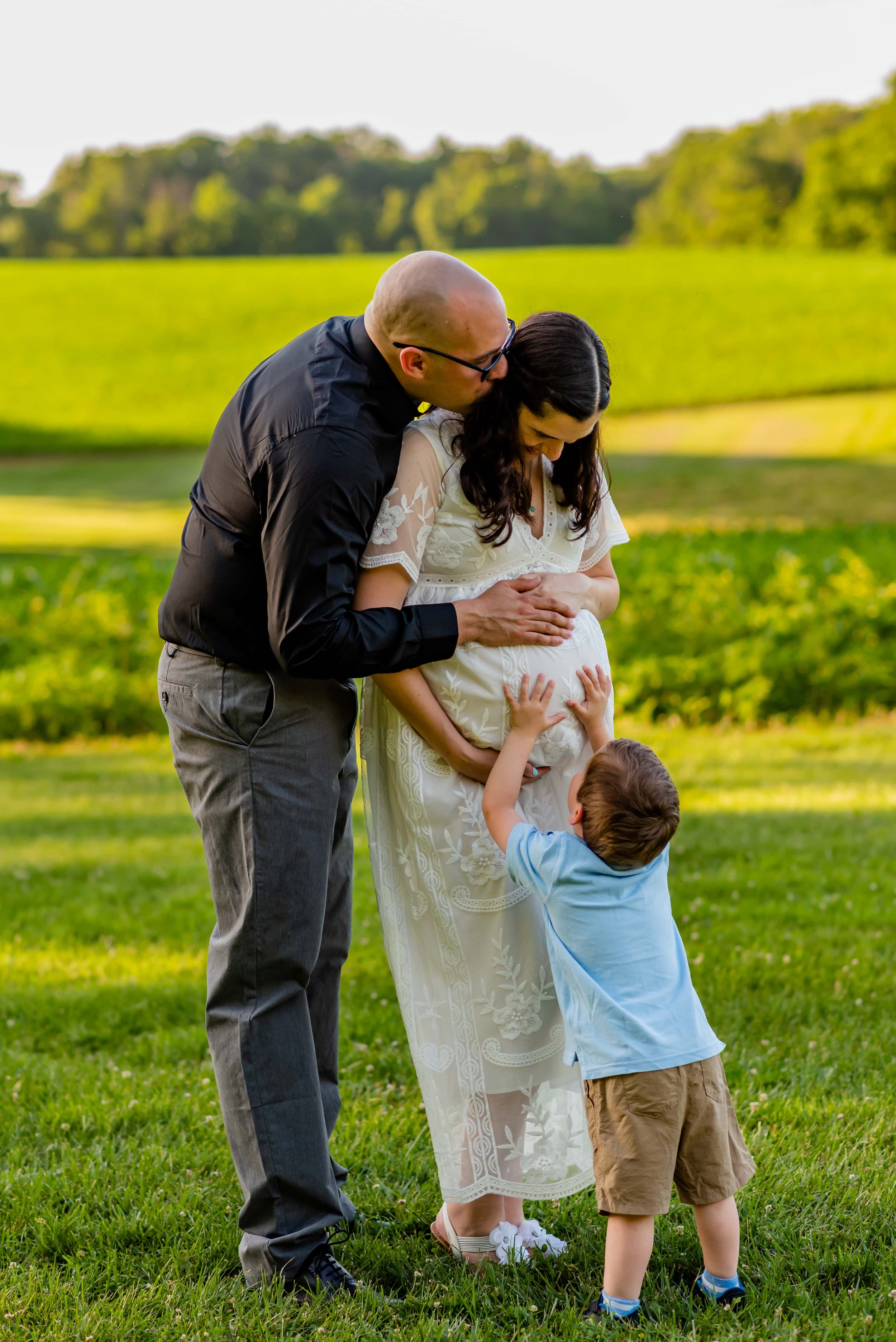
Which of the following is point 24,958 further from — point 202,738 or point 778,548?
point 778,548

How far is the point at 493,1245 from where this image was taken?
112 inches

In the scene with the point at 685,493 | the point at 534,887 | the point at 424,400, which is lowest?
the point at 685,493

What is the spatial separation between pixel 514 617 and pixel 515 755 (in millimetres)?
300

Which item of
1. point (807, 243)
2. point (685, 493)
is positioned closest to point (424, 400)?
point (685, 493)

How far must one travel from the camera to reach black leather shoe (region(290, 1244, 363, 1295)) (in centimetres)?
266

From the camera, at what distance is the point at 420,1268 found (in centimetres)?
282

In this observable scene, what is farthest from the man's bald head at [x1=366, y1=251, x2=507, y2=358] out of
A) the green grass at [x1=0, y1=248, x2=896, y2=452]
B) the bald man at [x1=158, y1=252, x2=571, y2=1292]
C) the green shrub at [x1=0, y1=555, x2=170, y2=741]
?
the green grass at [x1=0, y1=248, x2=896, y2=452]

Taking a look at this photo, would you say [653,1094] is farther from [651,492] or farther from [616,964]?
[651,492]

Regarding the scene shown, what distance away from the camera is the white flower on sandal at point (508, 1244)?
280 centimetres

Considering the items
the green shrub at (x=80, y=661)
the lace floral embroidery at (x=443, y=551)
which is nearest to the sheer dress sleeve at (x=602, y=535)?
the lace floral embroidery at (x=443, y=551)

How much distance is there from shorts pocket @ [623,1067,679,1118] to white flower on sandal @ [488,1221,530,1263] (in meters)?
0.63

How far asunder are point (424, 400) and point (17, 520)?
2175cm

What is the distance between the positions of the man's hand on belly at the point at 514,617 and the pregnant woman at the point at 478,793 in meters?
0.04

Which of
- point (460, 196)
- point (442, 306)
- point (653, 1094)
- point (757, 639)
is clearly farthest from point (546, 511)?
point (460, 196)
